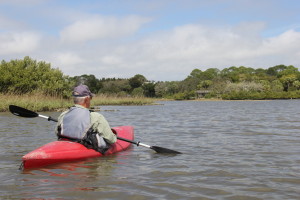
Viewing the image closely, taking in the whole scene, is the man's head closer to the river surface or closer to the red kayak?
the red kayak

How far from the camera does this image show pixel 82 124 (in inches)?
208

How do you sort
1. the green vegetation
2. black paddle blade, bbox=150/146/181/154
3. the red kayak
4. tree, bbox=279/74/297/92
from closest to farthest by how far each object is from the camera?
the red kayak → black paddle blade, bbox=150/146/181/154 → the green vegetation → tree, bbox=279/74/297/92

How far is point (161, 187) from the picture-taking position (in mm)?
3863

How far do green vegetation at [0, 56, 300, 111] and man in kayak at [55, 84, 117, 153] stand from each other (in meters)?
13.1

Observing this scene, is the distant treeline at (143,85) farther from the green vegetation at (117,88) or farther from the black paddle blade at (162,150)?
the black paddle blade at (162,150)

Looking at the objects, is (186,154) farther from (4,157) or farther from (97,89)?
(97,89)

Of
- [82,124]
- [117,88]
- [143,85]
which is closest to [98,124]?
[82,124]

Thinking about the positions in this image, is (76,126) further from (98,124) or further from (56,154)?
(56,154)

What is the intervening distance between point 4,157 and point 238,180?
3970 mm

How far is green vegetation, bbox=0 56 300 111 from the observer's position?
2127 cm

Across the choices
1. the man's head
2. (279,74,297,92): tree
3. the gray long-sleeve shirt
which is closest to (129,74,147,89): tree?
(279,74,297,92): tree

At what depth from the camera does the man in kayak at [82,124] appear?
5.28 metres

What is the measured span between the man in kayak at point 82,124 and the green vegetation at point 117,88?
43.0 ft

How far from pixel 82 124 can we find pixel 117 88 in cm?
7088
